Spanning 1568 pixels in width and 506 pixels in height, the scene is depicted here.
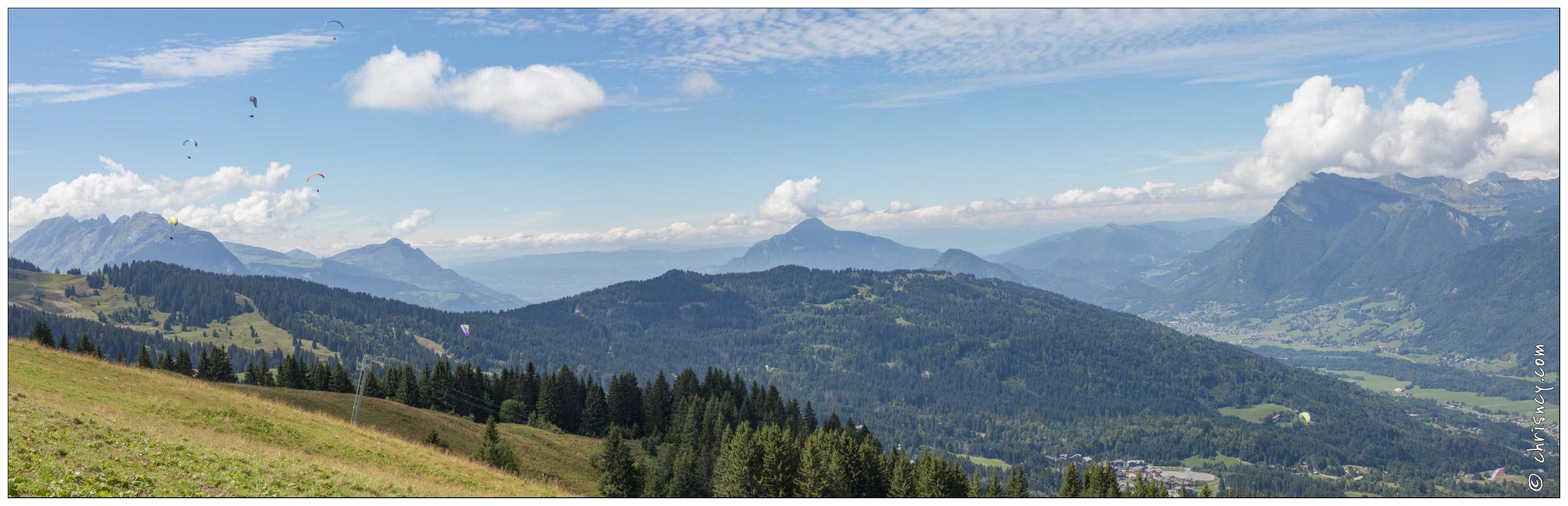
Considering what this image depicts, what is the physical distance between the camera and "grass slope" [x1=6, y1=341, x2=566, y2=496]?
3756 centimetres

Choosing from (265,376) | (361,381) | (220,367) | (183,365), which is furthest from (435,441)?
(183,365)

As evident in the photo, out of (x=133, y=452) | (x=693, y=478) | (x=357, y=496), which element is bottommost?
(x=693, y=478)

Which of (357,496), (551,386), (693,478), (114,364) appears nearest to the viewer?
(357,496)

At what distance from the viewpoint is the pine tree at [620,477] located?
7412cm

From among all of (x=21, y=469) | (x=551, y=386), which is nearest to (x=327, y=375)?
(x=551, y=386)

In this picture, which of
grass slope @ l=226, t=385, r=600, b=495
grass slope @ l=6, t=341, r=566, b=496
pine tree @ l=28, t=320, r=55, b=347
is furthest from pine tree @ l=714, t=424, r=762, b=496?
pine tree @ l=28, t=320, r=55, b=347

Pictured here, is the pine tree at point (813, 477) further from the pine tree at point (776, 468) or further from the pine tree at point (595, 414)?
the pine tree at point (595, 414)

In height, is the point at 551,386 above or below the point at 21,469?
below

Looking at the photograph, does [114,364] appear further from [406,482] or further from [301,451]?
[406,482]

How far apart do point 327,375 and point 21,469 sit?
85.3 meters

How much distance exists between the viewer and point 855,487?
81.6 m

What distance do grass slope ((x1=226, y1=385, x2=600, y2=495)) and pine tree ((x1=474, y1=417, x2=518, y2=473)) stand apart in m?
2.03

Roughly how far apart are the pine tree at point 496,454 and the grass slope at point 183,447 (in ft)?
7.72

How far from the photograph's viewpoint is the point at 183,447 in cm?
4456
